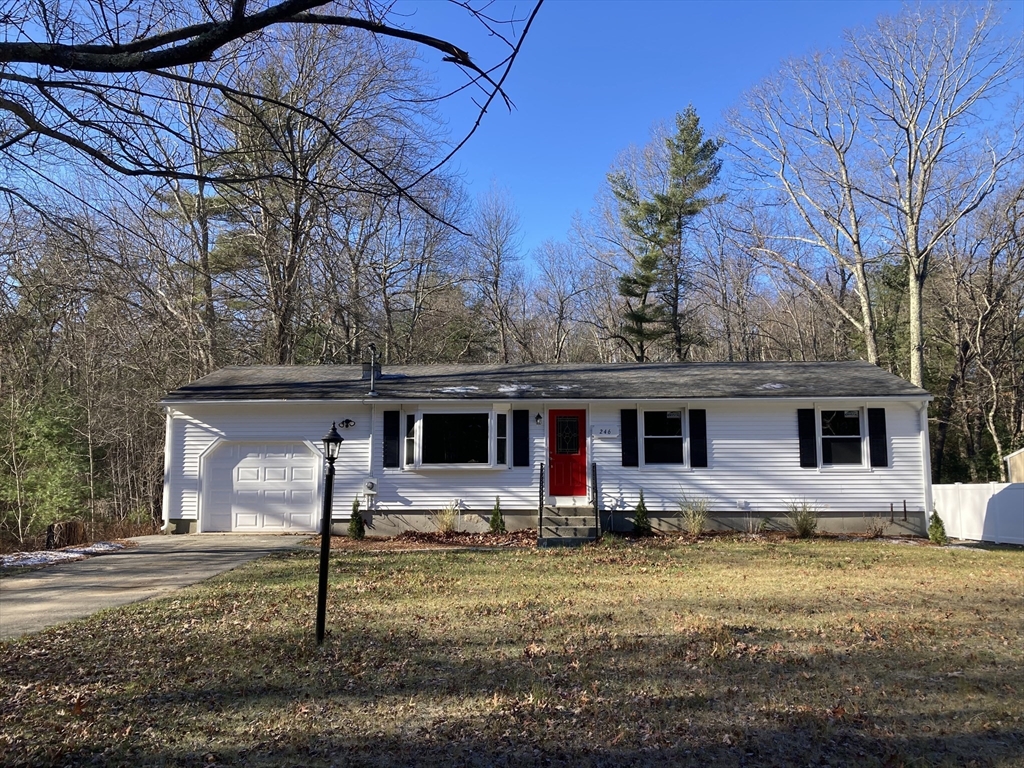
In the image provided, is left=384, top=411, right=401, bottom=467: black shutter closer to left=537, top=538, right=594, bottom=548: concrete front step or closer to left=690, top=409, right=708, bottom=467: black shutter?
left=537, top=538, right=594, bottom=548: concrete front step

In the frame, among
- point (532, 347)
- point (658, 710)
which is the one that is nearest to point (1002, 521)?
point (658, 710)

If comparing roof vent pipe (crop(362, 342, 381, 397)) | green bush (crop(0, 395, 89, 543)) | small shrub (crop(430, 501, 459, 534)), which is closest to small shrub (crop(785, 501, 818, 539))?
small shrub (crop(430, 501, 459, 534))

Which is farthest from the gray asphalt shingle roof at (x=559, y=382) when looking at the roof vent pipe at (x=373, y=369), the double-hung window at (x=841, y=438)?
the double-hung window at (x=841, y=438)

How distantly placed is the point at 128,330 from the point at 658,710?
1888 cm

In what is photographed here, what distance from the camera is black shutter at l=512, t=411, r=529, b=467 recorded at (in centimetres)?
1440

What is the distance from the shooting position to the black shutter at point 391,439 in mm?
14414

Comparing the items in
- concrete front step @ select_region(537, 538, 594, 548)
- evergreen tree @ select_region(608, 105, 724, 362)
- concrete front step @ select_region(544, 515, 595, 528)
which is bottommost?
concrete front step @ select_region(537, 538, 594, 548)

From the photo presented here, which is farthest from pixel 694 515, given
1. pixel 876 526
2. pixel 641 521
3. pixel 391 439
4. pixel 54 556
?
pixel 54 556

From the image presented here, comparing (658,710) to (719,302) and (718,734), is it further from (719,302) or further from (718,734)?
(719,302)

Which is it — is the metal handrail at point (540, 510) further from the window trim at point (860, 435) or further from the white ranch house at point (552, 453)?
the window trim at point (860, 435)

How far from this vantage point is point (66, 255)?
7.81m

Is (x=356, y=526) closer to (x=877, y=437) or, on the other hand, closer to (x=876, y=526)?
(x=876, y=526)

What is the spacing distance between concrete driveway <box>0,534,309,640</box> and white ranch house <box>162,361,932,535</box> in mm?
1405

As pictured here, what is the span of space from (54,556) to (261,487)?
12.9 feet
